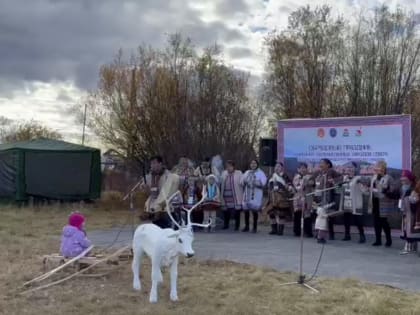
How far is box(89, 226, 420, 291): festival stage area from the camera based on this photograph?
25.1 feet

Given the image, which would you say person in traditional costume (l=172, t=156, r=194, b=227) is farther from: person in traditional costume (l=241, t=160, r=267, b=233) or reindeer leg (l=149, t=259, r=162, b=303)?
reindeer leg (l=149, t=259, r=162, b=303)

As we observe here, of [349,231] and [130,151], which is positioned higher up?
[130,151]

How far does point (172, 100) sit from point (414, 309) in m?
14.0

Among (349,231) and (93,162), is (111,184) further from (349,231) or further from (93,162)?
(349,231)

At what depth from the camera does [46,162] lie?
18484 mm

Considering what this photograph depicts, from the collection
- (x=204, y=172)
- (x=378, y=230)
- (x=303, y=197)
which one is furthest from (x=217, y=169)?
(x=378, y=230)

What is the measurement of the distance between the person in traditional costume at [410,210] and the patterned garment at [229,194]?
3.73 meters

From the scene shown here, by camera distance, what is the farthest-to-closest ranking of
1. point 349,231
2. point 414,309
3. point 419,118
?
point 419,118 → point 349,231 → point 414,309

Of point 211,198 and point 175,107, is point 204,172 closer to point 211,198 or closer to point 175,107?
point 211,198

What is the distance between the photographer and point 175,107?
746 inches

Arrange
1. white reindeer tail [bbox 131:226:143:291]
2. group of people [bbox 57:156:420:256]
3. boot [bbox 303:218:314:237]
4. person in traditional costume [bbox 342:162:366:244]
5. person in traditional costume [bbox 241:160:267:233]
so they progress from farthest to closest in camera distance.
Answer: person in traditional costume [bbox 241:160:267:233] → boot [bbox 303:218:314:237] → person in traditional costume [bbox 342:162:366:244] → group of people [bbox 57:156:420:256] → white reindeer tail [bbox 131:226:143:291]

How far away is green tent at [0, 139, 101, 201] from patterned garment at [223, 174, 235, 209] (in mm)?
7895

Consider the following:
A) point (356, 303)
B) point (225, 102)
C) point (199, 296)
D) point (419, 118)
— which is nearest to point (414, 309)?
point (356, 303)

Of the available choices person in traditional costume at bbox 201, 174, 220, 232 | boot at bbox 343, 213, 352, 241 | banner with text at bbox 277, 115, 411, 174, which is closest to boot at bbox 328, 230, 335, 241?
boot at bbox 343, 213, 352, 241
